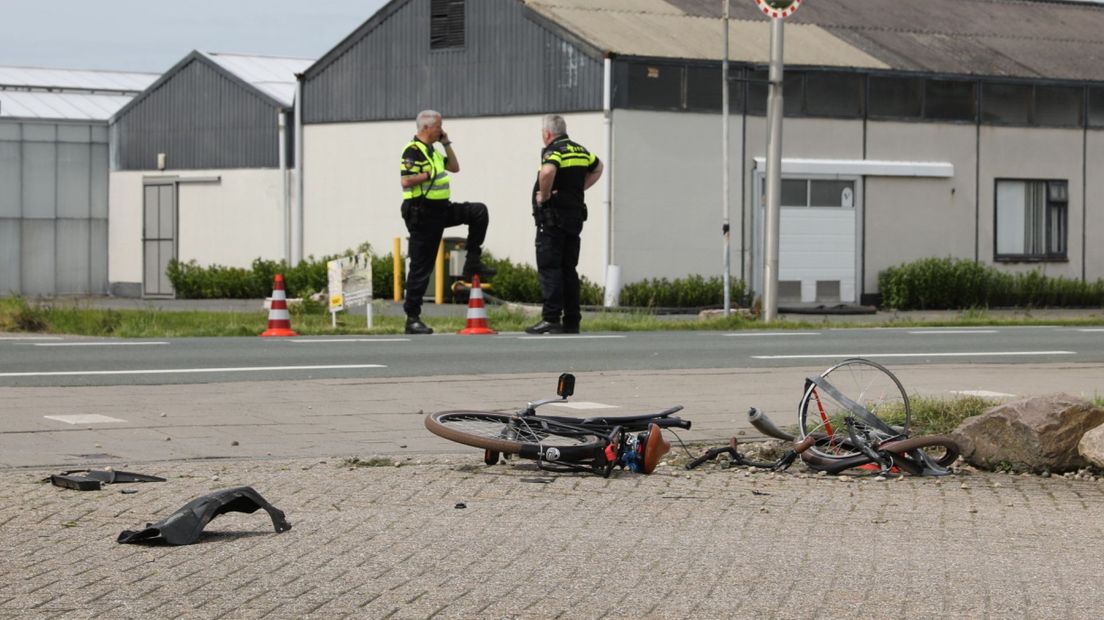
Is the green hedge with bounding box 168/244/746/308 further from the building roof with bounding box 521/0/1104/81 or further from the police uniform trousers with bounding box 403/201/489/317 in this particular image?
the police uniform trousers with bounding box 403/201/489/317

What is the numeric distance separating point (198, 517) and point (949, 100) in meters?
28.4

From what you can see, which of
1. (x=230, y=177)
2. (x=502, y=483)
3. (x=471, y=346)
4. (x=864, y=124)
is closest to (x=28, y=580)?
(x=502, y=483)

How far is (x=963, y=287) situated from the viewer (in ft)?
106

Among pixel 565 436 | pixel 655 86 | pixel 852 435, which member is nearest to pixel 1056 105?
pixel 655 86

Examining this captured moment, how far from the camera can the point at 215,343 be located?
16.7 metres

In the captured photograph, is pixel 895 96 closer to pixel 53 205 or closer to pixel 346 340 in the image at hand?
pixel 346 340

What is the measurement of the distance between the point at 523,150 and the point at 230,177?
27.2ft

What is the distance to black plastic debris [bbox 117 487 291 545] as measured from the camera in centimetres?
669

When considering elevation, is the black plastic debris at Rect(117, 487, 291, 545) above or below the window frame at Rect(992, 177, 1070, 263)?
below

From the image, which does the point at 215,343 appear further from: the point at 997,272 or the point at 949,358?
the point at 997,272

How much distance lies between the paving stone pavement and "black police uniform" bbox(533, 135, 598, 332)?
28.8 feet

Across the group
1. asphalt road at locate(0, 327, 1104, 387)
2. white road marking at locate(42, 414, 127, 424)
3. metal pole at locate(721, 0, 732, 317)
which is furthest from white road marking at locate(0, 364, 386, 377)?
metal pole at locate(721, 0, 732, 317)

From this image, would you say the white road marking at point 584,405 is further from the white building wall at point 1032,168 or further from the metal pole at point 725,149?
the white building wall at point 1032,168

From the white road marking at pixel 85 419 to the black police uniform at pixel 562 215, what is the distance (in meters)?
7.29
